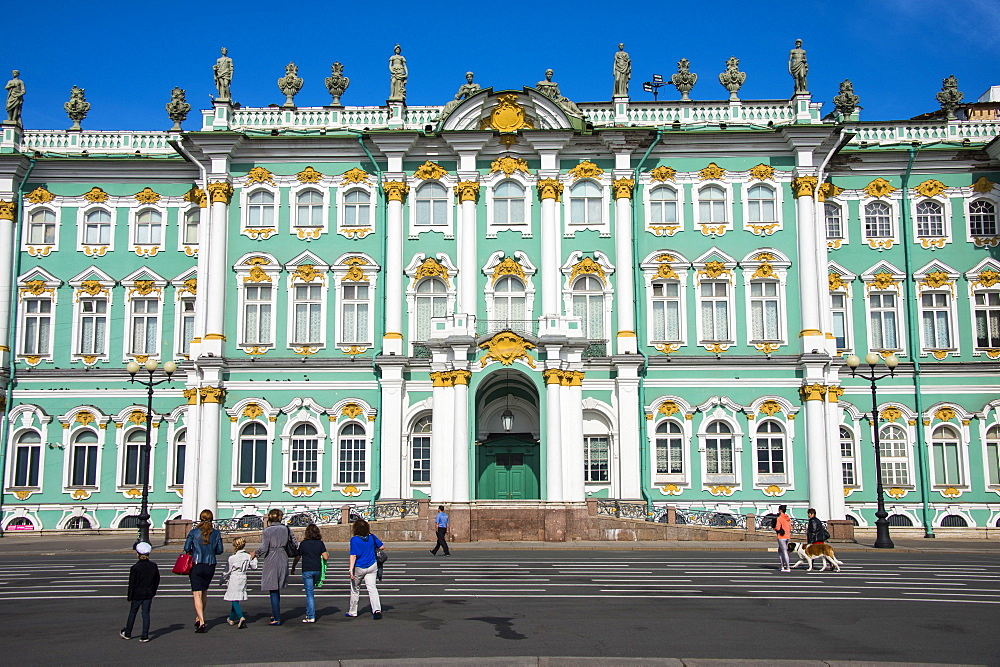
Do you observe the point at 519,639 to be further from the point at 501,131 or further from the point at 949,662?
the point at 501,131

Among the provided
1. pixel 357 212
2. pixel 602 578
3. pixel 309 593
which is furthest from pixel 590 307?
pixel 309 593

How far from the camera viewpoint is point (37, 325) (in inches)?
1699

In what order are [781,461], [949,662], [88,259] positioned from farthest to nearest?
[88,259] → [781,461] → [949,662]

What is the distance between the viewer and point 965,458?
137 feet

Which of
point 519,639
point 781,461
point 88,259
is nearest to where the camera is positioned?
point 519,639

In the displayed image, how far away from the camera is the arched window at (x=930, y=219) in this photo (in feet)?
143

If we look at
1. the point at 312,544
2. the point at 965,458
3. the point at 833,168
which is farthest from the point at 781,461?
the point at 312,544

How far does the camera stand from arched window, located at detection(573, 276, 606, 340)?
41469mm

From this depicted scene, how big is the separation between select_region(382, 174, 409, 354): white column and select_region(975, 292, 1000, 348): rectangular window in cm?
2458

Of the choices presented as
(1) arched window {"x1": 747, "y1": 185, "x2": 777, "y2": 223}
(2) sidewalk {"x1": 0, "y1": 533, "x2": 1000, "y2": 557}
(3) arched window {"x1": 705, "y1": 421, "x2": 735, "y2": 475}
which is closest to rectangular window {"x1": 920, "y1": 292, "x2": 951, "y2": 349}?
(1) arched window {"x1": 747, "y1": 185, "x2": 777, "y2": 223}

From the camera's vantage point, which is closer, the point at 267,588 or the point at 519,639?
the point at 519,639

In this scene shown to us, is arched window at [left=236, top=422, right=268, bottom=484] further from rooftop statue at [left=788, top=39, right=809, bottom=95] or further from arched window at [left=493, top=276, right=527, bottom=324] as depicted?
rooftop statue at [left=788, top=39, right=809, bottom=95]

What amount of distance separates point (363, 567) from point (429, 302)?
25.3 metres

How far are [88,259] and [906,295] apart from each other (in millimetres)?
35541
